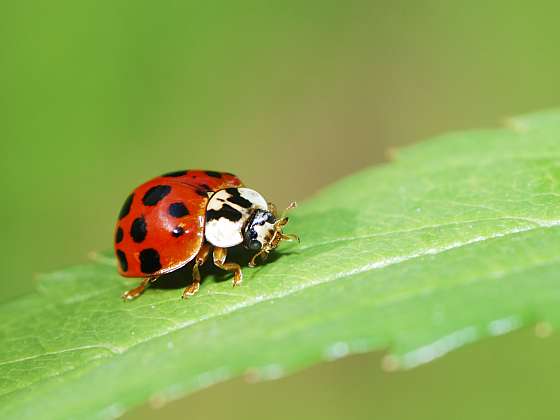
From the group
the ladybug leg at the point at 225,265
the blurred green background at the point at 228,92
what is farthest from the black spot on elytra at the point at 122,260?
the blurred green background at the point at 228,92

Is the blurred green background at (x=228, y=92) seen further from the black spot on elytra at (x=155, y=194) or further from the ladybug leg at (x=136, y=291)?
the black spot on elytra at (x=155, y=194)

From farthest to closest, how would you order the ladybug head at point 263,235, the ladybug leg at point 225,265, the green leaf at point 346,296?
the ladybug head at point 263,235 → the ladybug leg at point 225,265 → the green leaf at point 346,296

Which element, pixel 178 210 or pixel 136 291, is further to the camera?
pixel 178 210

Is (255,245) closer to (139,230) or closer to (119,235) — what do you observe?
(139,230)

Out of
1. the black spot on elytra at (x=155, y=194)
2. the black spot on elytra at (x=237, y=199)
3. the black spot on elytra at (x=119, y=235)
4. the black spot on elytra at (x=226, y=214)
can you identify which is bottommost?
the black spot on elytra at (x=119, y=235)

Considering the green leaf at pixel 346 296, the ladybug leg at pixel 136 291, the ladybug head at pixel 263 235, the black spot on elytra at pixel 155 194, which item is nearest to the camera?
the green leaf at pixel 346 296

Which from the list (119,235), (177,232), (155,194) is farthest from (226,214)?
(119,235)

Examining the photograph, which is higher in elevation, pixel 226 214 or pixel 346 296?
pixel 226 214

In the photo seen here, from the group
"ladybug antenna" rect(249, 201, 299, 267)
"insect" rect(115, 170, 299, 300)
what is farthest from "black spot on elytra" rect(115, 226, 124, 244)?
"ladybug antenna" rect(249, 201, 299, 267)

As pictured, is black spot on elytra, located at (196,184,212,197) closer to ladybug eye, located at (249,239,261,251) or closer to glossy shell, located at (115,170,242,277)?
glossy shell, located at (115,170,242,277)
